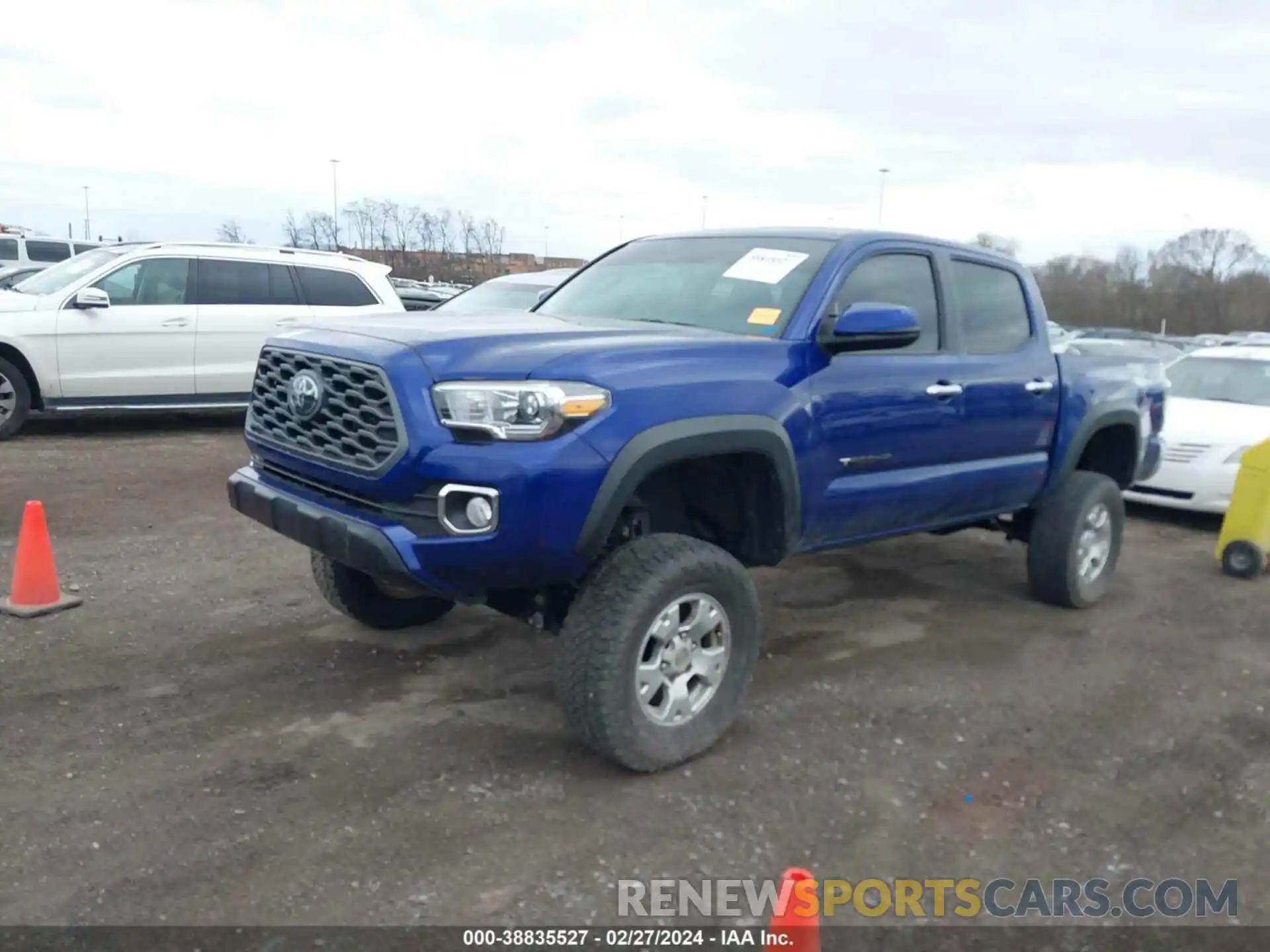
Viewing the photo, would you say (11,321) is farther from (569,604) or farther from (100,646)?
(569,604)

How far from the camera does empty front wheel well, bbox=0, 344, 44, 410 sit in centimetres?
971

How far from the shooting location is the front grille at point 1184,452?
860 cm

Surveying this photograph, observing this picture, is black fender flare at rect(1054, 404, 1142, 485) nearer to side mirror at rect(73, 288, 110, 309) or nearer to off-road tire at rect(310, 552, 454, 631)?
off-road tire at rect(310, 552, 454, 631)

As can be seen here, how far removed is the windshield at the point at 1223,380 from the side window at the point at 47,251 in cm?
1887

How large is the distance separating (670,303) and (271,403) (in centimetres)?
171

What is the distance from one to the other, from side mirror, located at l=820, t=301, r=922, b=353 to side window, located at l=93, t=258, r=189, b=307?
8197 mm

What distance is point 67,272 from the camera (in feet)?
34.6

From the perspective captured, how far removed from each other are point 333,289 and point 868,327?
8.61 meters

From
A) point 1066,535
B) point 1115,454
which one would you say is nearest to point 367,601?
point 1066,535

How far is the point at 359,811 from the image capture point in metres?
3.60

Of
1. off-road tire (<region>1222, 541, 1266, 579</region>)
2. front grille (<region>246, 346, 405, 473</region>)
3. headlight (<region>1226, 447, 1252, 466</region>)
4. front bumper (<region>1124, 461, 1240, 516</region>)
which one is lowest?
off-road tire (<region>1222, 541, 1266, 579</region>)

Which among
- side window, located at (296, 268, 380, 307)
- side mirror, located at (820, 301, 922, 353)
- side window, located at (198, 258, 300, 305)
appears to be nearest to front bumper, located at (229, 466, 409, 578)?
side mirror, located at (820, 301, 922, 353)

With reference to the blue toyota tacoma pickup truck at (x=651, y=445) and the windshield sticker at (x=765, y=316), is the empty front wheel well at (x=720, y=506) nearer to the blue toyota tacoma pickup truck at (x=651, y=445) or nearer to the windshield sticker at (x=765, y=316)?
the blue toyota tacoma pickup truck at (x=651, y=445)

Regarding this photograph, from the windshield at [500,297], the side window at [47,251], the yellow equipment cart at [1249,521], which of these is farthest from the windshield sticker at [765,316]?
the side window at [47,251]
